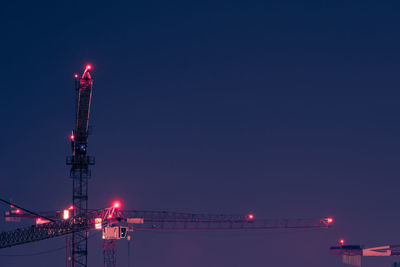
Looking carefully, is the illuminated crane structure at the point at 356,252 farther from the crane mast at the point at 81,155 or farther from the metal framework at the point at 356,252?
the crane mast at the point at 81,155

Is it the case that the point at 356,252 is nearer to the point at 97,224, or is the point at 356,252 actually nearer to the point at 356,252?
the point at 356,252

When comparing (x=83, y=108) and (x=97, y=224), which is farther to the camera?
(x=83, y=108)

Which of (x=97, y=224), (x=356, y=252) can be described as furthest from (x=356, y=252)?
(x=97, y=224)

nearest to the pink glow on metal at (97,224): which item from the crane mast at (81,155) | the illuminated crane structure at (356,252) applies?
the crane mast at (81,155)

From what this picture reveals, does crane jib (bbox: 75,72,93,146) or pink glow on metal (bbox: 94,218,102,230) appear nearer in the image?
pink glow on metal (bbox: 94,218,102,230)

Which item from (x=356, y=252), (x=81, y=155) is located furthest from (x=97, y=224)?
(x=356, y=252)

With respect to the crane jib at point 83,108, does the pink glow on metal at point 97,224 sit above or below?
below

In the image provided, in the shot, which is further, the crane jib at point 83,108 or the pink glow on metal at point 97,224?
the crane jib at point 83,108

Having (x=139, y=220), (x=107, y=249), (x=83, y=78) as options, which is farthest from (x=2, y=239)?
→ (x=139, y=220)

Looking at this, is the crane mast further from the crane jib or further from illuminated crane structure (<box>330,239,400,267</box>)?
illuminated crane structure (<box>330,239,400,267</box>)

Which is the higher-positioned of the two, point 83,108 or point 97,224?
point 83,108

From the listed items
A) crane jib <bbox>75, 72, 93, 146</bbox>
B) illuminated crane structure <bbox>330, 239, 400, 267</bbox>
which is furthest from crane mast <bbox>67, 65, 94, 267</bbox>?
illuminated crane structure <bbox>330, 239, 400, 267</bbox>

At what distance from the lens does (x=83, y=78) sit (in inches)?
4751

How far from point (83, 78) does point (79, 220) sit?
2796 centimetres
